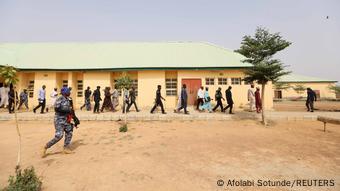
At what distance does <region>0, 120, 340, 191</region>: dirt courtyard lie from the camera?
13.2ft

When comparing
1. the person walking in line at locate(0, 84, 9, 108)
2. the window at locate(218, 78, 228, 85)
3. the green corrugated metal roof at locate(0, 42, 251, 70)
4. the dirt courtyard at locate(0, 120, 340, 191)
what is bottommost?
the dirt courtyard at locate(0, 120, 340, 191)

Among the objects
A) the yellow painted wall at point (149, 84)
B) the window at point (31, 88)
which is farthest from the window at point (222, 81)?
the window at point (31, 88)

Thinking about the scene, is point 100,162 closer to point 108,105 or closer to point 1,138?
point 1,138

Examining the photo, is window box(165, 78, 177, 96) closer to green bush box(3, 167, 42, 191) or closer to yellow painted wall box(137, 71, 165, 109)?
yellow painted wall box(137, 71, 165, 109)

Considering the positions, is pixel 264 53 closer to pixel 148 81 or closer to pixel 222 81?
pixel 222 81

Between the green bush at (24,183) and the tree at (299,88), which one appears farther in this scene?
the tree at (299,88)

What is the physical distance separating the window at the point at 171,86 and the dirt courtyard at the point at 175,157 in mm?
6184

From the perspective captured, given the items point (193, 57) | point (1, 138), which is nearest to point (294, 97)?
point (193, 57)

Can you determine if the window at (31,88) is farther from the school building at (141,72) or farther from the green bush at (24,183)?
the green bush at (24,183)

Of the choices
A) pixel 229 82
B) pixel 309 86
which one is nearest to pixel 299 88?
pixel 309 86

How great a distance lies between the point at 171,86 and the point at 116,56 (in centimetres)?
530

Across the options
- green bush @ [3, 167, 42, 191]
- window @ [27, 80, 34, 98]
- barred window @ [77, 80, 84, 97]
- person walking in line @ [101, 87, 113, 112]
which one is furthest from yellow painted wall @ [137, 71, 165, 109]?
green bush @ [3, 167, 42, 191]

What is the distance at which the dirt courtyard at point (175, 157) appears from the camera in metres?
4.04

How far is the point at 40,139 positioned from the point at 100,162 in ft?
12.5
